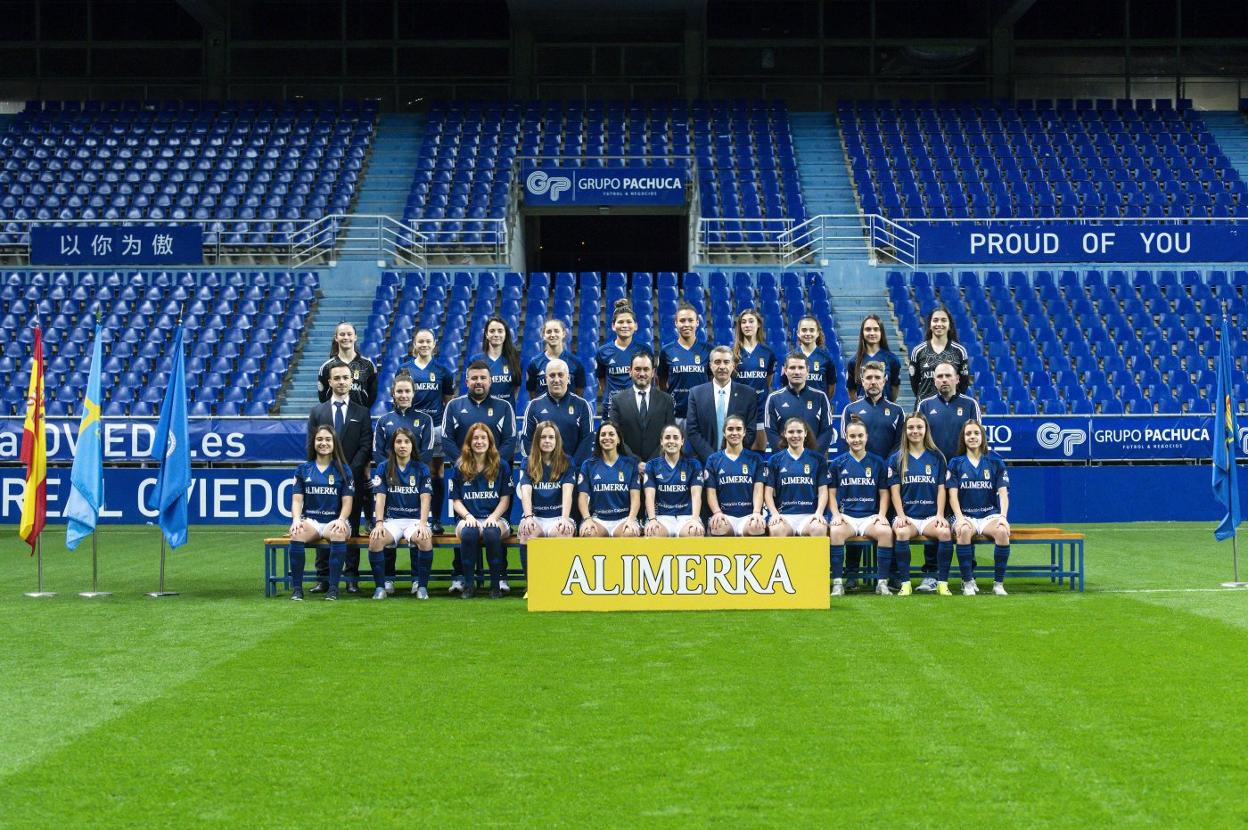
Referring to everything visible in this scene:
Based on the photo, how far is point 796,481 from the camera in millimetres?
11312

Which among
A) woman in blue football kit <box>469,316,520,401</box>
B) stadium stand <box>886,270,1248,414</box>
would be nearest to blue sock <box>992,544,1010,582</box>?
woman in blue football kit <box>469,316,520,401</box>

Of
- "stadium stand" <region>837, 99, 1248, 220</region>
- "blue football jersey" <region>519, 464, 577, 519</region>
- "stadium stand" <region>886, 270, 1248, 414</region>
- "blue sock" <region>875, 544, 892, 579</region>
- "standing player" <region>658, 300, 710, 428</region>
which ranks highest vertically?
"stadium stand" <region>837, 99, 1248, 220</region>

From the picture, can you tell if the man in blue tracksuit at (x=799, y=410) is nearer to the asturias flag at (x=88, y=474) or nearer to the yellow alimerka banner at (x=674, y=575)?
the yellow alimerka banner at (x=674, y=575)

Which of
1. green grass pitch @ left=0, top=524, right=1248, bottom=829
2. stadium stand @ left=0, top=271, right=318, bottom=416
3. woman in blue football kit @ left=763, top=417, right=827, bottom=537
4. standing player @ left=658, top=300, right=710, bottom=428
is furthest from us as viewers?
stadium stand @ left=0, top=271, right=318, bottom=416

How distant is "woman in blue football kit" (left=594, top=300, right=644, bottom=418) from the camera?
11570mm

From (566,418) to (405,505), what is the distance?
143cm

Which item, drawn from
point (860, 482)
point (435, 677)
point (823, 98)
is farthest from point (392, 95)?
point (435, 677)

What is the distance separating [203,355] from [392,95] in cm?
1220

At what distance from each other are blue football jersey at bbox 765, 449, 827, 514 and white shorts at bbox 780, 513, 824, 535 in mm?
75

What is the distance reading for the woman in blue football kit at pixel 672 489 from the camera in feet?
36.4

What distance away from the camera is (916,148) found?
2941 cm

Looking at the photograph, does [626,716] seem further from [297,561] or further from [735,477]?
[297,561]

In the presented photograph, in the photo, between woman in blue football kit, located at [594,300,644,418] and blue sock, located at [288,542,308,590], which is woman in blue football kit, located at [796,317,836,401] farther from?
blue sock, located at [288,542,308,590]

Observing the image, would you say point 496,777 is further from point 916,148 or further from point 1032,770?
point 916,148
